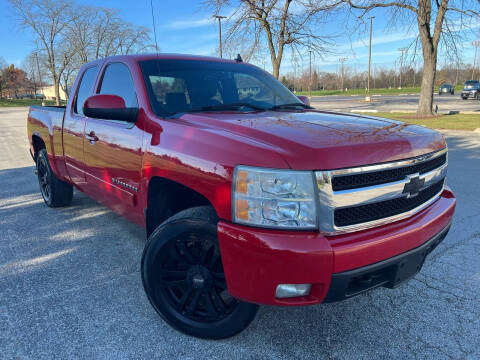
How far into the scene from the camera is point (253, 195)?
1.89m

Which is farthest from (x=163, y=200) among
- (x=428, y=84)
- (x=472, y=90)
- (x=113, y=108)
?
(x=472, y=90)

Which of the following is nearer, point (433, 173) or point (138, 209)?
point (433, 173)

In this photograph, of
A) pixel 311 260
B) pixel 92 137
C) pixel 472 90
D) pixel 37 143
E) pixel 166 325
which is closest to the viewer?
pixel 311 260

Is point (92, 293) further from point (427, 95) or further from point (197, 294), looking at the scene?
point (427, 95)

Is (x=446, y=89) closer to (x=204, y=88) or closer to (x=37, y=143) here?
(x=37, y=143)

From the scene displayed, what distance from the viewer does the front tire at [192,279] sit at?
2182mm

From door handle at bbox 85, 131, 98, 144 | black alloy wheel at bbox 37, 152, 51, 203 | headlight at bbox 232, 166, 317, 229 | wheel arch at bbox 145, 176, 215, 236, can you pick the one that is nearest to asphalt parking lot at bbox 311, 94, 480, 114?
black alloy wheel at bbox 37, 152, 51, 203

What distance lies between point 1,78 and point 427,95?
7820 cm

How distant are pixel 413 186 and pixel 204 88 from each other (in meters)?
1.78

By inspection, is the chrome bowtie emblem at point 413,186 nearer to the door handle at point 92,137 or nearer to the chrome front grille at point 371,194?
the chrome front grille at point 371,194

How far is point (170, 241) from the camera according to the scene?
2.28m

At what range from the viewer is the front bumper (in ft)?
6.00

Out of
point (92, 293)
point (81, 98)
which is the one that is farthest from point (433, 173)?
point (81, 98)

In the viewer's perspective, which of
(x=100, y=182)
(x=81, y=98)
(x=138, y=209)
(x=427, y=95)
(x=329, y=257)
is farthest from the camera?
(x=427, y=95)
